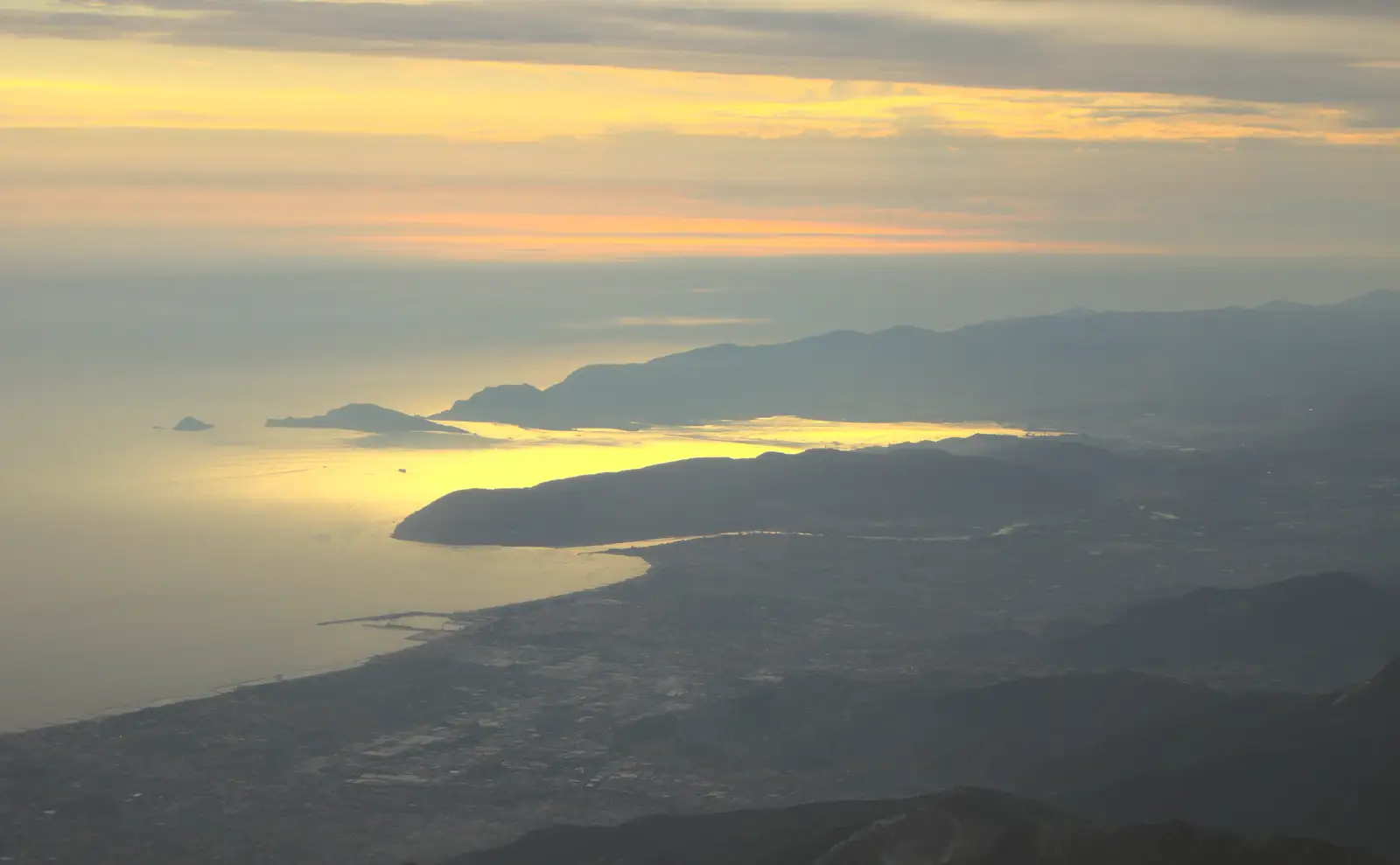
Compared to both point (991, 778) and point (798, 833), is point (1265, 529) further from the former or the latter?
point (798, 833)

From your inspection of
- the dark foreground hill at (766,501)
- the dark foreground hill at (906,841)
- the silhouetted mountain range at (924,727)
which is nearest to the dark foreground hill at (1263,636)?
the silhouetted mountain range at (924,727)

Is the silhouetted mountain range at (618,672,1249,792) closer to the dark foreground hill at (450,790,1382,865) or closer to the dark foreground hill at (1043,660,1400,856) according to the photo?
the dark foreground hill at (1043,660,1400,856)

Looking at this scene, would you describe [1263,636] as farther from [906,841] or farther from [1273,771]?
[906,841]

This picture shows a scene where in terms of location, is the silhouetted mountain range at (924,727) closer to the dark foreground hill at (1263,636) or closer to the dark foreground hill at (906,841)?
the dark foreground hill at (906,841)

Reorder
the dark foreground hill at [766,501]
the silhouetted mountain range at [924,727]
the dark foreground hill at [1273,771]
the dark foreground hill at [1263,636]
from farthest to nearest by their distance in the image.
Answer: the dark foreground hill at [766,501], the dark foreground hill at [1263,636], the silhouetted mountain range at [924,727], the dark foreground hill at [1273,771]

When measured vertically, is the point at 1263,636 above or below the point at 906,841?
above

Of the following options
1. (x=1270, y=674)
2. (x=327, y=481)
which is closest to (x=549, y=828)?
(x=1270, y=674)

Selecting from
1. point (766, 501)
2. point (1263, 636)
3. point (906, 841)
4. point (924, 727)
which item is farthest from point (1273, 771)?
point (766, 501)
